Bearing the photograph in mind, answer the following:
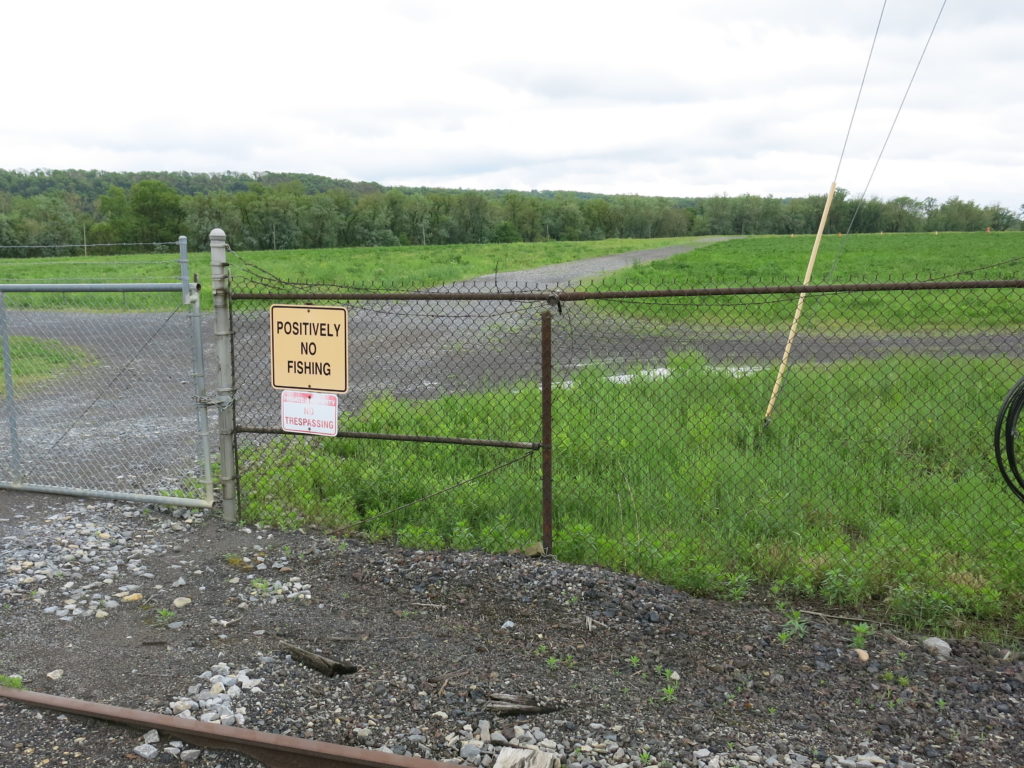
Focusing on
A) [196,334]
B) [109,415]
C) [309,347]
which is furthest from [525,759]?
A: [109,415]

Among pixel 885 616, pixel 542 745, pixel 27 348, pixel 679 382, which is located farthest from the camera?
pixel 27 348

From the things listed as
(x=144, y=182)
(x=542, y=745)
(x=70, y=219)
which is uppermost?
(x=144, y=182)

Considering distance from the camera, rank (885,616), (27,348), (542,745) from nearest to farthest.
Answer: (542,745) → (885,616) → (27,348)

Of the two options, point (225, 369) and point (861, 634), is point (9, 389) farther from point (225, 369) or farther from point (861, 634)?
point (861, 634)

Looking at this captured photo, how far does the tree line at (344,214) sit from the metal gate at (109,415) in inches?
1080

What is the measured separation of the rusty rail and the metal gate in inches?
106

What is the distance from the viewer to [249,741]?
3383 mm

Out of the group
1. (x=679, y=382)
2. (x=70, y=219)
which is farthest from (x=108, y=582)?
(x=70, y=219)

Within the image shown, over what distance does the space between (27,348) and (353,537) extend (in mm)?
10634

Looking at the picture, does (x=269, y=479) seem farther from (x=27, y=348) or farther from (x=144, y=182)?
(x=144, y=182)

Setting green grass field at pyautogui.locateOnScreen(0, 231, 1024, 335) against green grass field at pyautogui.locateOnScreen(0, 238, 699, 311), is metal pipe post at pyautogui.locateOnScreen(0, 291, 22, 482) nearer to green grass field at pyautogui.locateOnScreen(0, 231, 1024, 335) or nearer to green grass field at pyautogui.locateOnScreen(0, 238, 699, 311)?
green grass field at pyautogui.locateOnScreen(0, 238, 699, 311)

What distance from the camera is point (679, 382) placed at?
9156 millimetres

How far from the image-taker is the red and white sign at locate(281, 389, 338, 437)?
5.84 meters

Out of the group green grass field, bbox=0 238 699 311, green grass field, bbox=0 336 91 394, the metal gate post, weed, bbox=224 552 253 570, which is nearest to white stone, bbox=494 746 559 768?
weed, bbox=224 552 253 570
